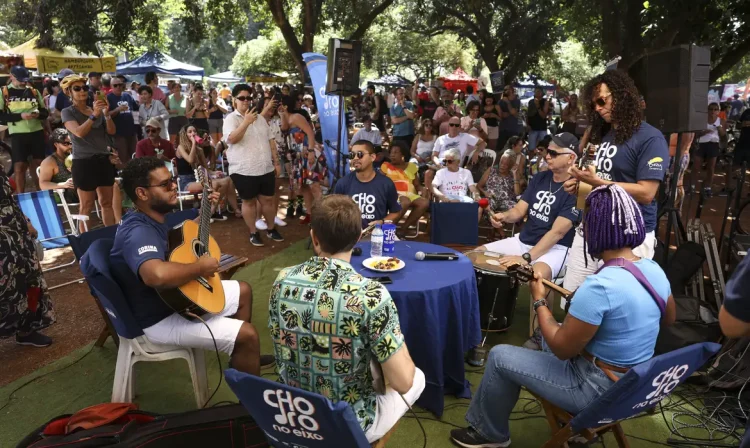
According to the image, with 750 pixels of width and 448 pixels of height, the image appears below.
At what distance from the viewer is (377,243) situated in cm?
339

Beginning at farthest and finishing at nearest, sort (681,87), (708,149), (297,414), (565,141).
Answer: (708,149) → (681,87) → (565,141) → (297,414)

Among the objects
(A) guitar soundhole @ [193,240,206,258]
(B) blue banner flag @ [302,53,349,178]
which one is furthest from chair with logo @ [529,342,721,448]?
(B) blue banner flag @ [302,53,349,178]

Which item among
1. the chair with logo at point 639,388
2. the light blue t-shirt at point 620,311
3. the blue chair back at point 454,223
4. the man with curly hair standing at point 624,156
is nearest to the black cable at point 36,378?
the blue chair back at point 454,223

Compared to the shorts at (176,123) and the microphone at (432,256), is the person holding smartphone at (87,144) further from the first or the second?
the shorts at (176,123)

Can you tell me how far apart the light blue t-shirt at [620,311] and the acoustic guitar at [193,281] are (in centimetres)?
193

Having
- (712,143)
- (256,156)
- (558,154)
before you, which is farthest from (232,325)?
(712,143)

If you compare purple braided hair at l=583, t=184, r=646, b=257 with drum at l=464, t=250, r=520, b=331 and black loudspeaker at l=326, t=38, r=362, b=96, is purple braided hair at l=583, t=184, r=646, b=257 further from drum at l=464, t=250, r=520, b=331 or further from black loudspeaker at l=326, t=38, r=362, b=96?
black loudspeaker at l=326, t=38, r=362, b=96

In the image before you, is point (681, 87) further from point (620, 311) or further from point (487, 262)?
point (620, 311)

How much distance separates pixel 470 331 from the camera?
10.7ft

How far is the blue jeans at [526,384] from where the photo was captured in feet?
7.31

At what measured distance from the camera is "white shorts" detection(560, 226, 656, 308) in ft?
10.8

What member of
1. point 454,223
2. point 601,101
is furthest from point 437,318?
point 454,223

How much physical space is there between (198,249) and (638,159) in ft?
9.28

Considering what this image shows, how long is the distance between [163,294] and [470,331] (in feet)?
6.15
